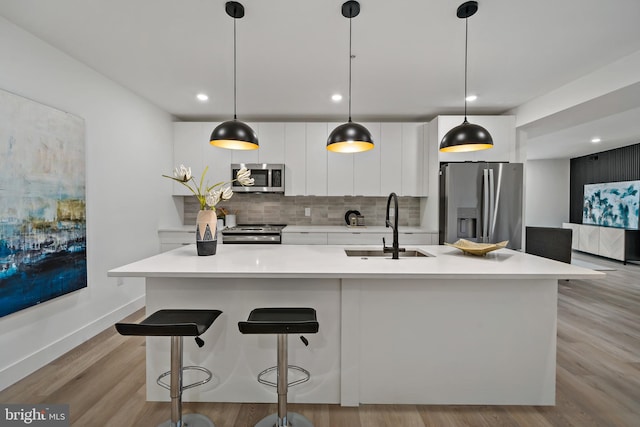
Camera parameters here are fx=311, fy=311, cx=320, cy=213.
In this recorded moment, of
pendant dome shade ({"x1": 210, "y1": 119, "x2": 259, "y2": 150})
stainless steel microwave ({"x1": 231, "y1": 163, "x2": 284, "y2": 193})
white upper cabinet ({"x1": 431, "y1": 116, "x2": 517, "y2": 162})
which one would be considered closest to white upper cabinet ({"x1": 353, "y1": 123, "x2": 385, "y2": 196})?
white upper cabinet ({"x1": 431, "y1": 116, "x2": 517, "y2": 162})

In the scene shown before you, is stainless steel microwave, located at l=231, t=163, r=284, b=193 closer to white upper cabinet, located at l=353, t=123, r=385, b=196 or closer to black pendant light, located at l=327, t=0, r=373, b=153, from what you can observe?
white upper cabinet, located at l=353, t=123, r=385, b=196

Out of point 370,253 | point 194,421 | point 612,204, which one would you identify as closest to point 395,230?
point 370,253

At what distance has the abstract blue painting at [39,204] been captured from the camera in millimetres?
2113

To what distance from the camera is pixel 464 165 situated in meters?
3.80

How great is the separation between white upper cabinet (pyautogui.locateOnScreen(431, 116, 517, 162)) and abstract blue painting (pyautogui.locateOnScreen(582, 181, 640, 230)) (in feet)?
15.6

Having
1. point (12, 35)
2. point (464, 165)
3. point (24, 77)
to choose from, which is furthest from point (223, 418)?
point (464, 165)

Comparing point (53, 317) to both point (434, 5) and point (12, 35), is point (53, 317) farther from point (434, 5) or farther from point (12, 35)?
point (434, 5)

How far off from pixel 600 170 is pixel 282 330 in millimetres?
9213

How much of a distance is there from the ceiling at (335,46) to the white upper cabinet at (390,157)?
0.52 m

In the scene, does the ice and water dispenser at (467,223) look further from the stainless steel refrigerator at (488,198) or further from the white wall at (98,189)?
the white wall at (98,189)

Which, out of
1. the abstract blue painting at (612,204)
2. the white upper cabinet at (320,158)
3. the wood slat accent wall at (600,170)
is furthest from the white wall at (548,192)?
the white upper cabinet at (320,158)

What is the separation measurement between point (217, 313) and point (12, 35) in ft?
8.04

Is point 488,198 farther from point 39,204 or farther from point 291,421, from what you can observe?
point 39,204

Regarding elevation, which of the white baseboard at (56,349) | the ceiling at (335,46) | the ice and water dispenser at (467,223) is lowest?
Result: the white baseboard at (56,349)
